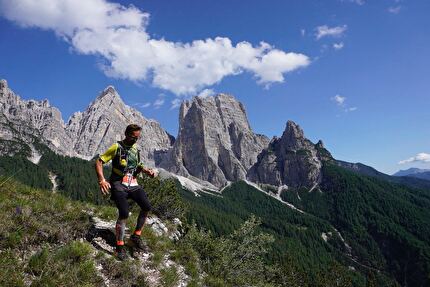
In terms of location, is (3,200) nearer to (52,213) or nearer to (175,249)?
(52,213)

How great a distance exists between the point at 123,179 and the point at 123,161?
51 cm

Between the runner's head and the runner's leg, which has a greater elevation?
the runner's head

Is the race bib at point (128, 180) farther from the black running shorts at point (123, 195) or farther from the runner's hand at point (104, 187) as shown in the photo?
the runner's hand at point (104, 187)

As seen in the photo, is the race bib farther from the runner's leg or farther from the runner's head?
the runner's head

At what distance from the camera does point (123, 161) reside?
10.0 metres

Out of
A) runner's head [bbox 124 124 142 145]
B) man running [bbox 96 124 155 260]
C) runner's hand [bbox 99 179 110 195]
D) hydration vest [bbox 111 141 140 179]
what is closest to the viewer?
runner's hand [bbox 99 179 110 195]

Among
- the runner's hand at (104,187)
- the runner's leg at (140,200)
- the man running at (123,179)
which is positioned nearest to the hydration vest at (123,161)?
the man running at (123,179)

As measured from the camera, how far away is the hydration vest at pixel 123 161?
10.0 meters

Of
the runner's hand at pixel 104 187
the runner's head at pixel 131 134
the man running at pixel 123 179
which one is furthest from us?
the runner's head at pixel 131 134

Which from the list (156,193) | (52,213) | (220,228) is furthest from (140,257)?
(220,228)

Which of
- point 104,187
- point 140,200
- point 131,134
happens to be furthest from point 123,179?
point 131,134

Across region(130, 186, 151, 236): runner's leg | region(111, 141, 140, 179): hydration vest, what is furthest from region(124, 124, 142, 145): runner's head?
region(130, 186, 151, 236): runner's leg

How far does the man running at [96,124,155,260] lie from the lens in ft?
32.1

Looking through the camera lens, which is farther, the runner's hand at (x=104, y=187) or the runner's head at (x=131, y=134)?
the runner's head at (x=131, y=134)
